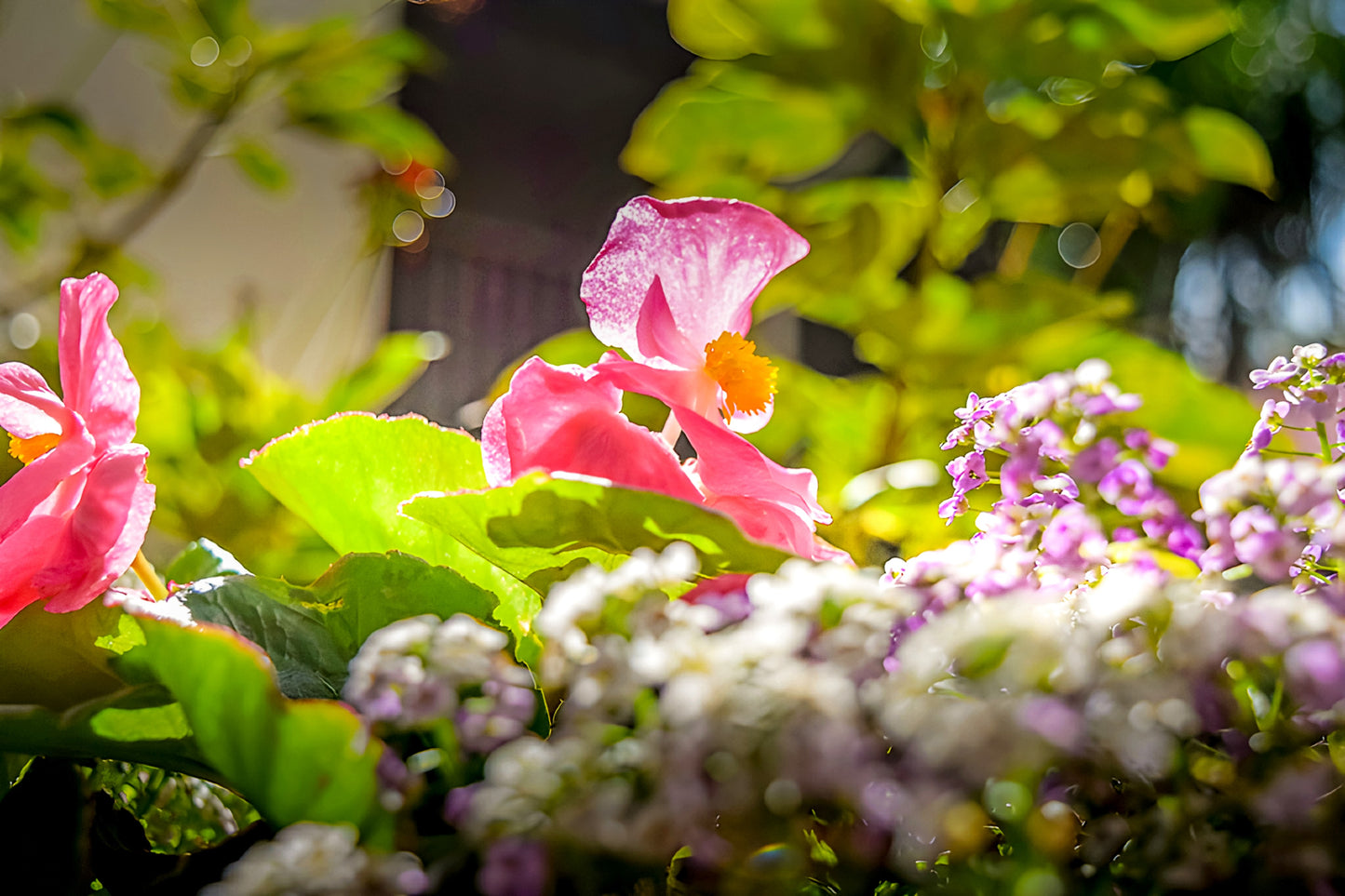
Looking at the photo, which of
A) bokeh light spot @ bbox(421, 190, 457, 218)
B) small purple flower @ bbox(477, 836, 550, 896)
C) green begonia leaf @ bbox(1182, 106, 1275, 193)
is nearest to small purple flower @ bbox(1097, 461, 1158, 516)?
small purple flower @ bbox(477, 836, 550, 896)

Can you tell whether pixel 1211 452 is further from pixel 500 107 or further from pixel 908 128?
pixel 500 107

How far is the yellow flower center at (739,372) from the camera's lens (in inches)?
8.2

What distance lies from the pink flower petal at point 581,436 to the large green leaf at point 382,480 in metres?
0.03

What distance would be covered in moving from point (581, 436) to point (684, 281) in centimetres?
4

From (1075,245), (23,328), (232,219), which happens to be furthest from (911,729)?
(1075,245)

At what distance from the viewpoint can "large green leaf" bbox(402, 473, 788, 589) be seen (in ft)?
0.49

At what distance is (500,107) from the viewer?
7.32 ft

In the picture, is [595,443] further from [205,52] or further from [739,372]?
[205,52]

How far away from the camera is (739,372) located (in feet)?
0.70

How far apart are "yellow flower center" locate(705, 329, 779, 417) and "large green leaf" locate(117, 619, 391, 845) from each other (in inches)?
4.2

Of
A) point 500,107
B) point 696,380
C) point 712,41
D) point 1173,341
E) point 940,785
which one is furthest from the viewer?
point 1173,341

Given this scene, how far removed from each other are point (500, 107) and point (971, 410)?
7.27ft

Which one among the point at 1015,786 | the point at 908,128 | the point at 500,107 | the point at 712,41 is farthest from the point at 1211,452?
the point at 500,107

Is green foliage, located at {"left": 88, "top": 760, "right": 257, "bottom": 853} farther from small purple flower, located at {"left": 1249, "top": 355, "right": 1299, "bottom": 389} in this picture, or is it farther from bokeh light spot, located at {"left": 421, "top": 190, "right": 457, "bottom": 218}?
bokeh light spot, located at {"left": 421, "top": 190, "right": 457, "bottom": 218}
